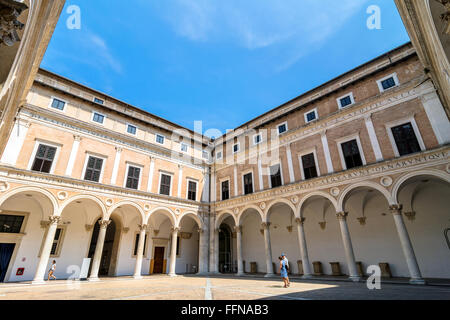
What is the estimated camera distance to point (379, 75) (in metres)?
14.0

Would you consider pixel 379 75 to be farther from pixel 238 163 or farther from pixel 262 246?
pixel 262 246

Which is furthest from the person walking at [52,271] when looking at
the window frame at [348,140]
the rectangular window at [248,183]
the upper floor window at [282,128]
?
the window frame at [348,140]

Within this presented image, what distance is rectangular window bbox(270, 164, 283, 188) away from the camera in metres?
16.9

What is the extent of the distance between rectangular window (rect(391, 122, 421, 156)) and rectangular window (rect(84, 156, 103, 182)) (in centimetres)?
1851

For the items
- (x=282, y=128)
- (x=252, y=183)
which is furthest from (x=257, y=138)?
(x=252, y=183)

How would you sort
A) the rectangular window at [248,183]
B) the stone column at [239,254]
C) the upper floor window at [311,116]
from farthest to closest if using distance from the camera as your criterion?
1. the rectangular window at [248,183]
2. the stone column at [239,254]
3. the upper floor window at [311,116]

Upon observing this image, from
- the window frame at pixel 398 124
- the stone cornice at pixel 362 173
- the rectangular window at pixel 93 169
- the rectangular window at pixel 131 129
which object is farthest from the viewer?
the rectangular window at pixel 131 129

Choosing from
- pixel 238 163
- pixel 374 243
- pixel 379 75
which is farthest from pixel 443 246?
pixel 238 163

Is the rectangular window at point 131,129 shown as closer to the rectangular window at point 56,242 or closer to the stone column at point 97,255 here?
the stone column at point 97,255

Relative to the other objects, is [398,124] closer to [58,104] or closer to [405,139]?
[405,139]

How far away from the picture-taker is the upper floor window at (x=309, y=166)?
15.2m

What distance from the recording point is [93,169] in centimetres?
1540

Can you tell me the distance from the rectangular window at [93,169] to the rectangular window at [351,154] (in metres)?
16.3

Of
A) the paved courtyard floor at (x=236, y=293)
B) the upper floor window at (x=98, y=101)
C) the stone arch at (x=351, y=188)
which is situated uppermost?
the upper floor window at (x=98, y=101)
